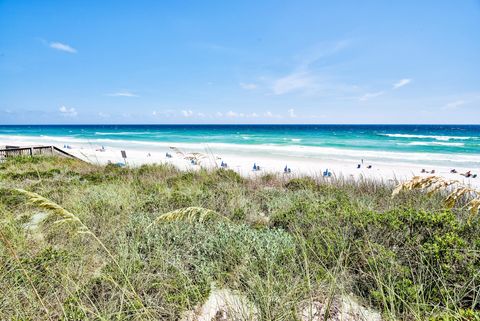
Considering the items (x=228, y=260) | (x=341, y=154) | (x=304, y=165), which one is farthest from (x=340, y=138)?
(x=228, y=260)

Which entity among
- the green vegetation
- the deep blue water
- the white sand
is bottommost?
the white sand

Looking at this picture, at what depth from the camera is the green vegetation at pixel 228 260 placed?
2.19 meters

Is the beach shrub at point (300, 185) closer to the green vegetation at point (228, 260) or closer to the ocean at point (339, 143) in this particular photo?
the green vegetation at point (228, 260)

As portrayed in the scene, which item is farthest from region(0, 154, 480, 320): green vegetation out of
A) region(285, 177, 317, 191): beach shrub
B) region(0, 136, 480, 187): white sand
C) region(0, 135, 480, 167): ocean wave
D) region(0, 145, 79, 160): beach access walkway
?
region(0, 145, 79, 160): beach access walkway

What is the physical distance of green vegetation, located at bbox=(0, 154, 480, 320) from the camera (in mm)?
2188

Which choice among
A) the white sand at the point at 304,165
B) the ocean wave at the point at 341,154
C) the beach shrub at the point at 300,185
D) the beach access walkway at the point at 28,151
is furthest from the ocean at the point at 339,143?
the beach shrub at the point at 300,185

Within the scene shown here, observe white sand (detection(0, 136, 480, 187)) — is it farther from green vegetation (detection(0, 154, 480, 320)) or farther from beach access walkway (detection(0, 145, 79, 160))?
green vegetation (detection(0, 154, 480, 320))

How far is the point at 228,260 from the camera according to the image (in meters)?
3.11

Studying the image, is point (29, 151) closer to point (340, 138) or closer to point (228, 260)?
point (228, 260)

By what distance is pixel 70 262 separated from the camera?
114 inches

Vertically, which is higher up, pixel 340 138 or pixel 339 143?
pixel 340 138

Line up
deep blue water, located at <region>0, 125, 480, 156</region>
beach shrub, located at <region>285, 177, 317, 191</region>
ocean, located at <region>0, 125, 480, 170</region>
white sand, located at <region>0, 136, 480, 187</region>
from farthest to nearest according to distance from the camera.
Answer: deep blue water, located at <region>0, 125, 480, 156</region>
ocean, located at <region>0, 125, 480, 170</region>
white sand, located at <region>0, 136, 480, 187</region>
beach shrub, located at <region>285, 177, 317, 191</region>

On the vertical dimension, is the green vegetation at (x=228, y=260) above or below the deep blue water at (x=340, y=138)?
below

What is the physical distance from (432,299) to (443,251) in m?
0.59
